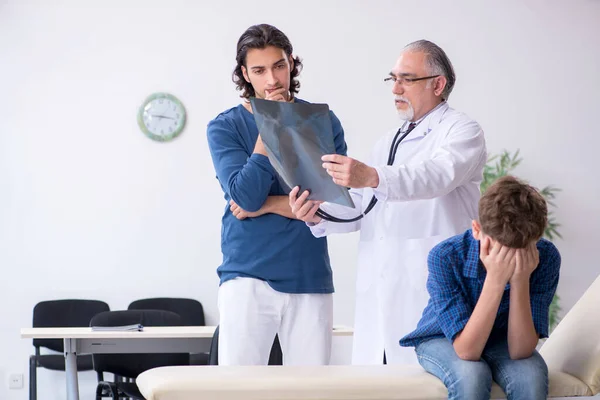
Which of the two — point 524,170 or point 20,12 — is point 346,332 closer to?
point 524,170

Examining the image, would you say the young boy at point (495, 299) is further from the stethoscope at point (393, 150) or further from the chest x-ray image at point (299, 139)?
the stethoscope at point (393, 150)

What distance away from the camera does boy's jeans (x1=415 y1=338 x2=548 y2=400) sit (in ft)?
5.94

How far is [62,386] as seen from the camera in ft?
20.6

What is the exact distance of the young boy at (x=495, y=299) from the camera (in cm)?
181

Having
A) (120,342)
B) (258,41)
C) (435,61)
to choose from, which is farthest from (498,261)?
(120,342)

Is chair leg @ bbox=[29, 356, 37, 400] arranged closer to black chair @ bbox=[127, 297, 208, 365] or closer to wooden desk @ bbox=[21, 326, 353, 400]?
black chair @ bbox=[127, 297, 208, 365]

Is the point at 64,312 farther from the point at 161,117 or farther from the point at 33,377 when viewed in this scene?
the point at 161,117

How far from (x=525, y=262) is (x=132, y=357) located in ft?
10.5

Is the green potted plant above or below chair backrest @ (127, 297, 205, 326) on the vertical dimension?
above

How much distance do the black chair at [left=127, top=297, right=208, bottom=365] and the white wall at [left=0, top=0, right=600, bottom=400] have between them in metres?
0.12

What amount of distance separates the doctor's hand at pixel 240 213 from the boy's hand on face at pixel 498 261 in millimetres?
748

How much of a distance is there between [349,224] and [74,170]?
14.0 ft

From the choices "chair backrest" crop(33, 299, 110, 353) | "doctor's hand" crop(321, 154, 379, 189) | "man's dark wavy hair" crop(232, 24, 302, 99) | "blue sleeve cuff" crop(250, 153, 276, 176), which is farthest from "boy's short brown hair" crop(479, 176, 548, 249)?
"chair backrest" crop(33, 299, 110, 353)

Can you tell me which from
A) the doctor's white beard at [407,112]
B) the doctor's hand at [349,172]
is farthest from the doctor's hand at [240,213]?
the doctor's white beard at [407,112]
